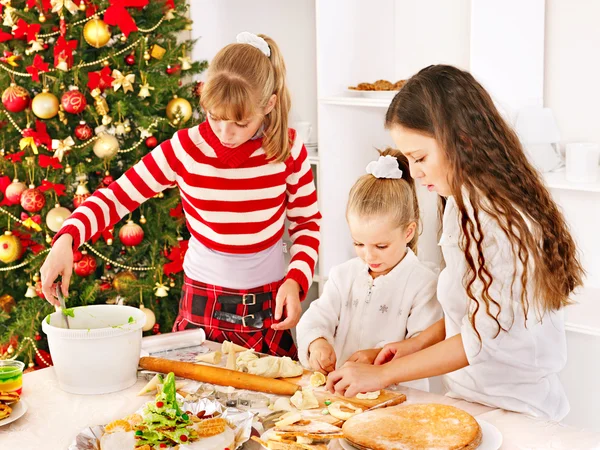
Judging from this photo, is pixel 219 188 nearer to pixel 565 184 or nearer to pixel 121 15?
pixel 121 15

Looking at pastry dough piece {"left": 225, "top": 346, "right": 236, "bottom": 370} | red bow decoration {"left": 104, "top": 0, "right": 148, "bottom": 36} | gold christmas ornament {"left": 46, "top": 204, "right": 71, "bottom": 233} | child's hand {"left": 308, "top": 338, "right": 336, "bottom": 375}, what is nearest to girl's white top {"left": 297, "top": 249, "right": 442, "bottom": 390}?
child's hand {"left": 308, "top": 338, "right": 336, "bottom": 375}

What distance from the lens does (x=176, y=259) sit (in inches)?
107

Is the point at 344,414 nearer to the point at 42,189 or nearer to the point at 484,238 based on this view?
the point at 484,238

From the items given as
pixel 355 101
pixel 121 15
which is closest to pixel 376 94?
pixel 355 101

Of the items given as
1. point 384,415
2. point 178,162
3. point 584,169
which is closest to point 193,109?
point 178,162

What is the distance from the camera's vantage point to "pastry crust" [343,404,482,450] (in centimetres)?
124

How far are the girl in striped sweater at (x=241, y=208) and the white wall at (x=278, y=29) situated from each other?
3.57 feet

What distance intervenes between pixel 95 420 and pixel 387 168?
Answer: 1.00 meters

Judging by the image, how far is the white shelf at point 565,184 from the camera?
2.29 meters

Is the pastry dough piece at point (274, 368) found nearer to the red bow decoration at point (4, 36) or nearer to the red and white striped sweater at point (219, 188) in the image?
the red and white striped sweater at point (219, 188)

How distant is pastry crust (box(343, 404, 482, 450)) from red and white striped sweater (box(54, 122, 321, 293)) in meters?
0.69

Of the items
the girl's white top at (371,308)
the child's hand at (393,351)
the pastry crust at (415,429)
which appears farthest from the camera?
the girl's white top at (371,308)

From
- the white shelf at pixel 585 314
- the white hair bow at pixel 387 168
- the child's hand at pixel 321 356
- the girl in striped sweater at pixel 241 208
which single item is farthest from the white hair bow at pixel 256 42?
the white shelf at pixel 585 314

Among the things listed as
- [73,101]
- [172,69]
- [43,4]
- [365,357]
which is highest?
[43,4]
